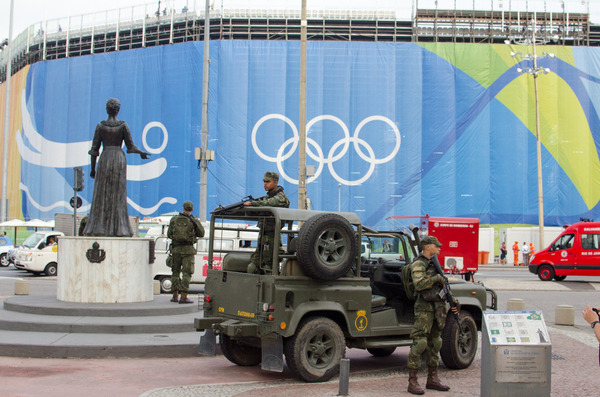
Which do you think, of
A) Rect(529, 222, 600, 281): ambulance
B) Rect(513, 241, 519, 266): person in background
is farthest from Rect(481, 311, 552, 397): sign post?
Rect(513, 241, 519, 266): person in background

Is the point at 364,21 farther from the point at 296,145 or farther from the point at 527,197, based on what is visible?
the point at 527,197

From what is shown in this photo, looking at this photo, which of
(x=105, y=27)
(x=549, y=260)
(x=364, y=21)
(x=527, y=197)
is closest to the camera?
(x=549, y=260)

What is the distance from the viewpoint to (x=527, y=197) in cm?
4156

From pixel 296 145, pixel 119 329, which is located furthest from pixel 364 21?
pixel 119 329

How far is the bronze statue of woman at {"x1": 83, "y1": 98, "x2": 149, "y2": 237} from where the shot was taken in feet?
42.0

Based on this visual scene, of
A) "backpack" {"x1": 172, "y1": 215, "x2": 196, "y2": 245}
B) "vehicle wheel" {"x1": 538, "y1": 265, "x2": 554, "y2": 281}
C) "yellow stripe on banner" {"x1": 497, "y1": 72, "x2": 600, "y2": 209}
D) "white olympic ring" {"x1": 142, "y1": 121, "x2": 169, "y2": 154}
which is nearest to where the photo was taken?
"backpack" {"x1": 172, "y1": 215, "x2": 196, "y2": 245}

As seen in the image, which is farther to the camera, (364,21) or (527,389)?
(364,21)

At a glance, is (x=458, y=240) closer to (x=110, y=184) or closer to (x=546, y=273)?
(x=546, y=273)

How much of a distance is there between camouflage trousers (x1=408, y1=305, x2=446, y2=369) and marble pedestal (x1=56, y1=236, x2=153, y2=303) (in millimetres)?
6160

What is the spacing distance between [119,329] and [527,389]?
19.7ft

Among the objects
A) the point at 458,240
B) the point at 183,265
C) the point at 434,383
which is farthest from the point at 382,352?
the point at 458,240

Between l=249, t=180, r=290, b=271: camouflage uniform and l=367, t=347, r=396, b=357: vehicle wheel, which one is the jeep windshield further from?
l=249, t=180, r=290, b=271: camouflage uniform

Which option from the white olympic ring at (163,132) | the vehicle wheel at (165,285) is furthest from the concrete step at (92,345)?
the white olympic ring at (163,132)

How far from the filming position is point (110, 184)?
1305 cm
